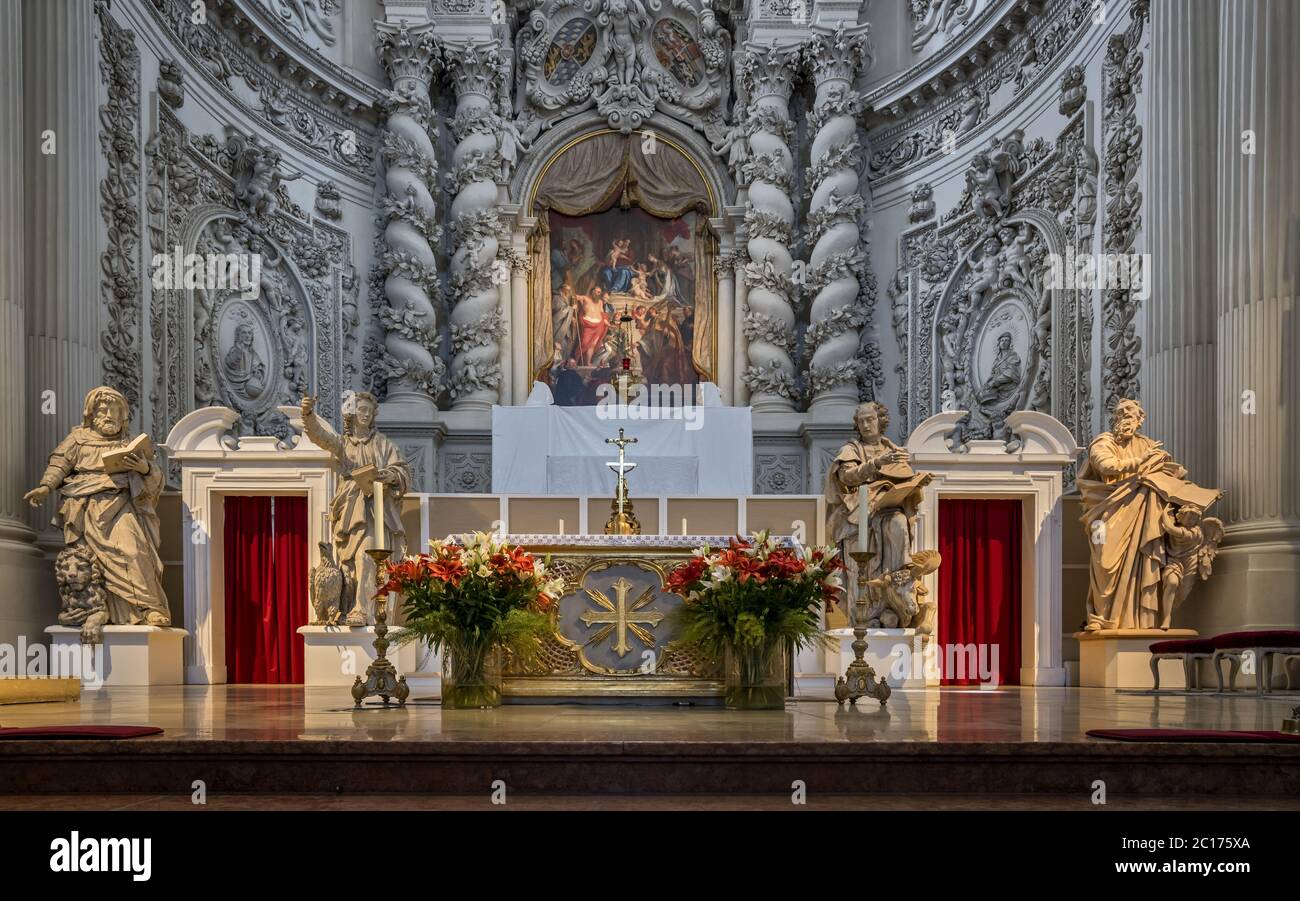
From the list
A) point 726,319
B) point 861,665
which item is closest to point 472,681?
point 861,665

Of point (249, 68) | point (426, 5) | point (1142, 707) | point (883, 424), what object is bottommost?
point (1142, 707)

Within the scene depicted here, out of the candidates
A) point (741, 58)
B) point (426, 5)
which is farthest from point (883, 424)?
point (426, 5)

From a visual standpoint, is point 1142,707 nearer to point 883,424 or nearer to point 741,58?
point 883,424

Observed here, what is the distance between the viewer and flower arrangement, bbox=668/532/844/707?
7074 mm

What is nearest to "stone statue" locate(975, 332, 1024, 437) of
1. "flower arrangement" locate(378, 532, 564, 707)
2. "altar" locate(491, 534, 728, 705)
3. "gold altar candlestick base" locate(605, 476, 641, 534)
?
"gold altar candlestick base" locate(605, 476, 641, 534)

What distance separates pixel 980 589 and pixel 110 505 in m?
7.04

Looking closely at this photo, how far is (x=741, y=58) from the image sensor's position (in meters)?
17.5

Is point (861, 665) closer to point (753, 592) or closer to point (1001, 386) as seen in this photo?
point (753, 592)

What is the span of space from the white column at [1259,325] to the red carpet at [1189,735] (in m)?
5.32

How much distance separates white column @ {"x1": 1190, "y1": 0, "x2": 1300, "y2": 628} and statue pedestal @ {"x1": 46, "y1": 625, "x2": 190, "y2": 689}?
26.4 feet

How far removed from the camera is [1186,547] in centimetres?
1012

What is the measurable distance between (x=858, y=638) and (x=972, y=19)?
1070cm

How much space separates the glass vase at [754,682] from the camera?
7.19 m

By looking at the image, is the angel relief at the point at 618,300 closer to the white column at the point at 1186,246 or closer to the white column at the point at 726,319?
the white column at the point at 726,319
